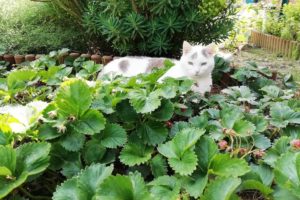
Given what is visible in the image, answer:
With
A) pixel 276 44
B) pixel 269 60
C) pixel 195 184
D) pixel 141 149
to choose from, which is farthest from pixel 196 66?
pixel 276 44

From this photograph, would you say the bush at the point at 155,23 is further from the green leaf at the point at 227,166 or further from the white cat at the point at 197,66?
the green leaf at the point at 227,166

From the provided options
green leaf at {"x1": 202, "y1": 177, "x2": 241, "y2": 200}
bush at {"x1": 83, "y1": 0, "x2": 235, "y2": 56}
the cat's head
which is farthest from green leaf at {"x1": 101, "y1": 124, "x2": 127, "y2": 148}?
bush at {"x1": 83, "y1": 0, "x2": 235, "y2": 56}

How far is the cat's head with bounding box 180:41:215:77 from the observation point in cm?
263

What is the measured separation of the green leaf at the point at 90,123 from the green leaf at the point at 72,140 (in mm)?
40

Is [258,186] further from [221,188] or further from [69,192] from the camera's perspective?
[69,192]

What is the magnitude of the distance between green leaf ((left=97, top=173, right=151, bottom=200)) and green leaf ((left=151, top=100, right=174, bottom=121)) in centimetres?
46

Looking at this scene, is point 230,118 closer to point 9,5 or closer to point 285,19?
point 9,5

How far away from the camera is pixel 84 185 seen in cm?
116

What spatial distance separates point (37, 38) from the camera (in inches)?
168

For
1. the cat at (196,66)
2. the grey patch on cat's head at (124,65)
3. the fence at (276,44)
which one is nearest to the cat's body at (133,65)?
the grey patch on cat's head at (124,65)

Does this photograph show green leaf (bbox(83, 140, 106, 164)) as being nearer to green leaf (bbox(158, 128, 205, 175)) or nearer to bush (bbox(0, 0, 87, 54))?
green leaf (bbox(158, 128, 205, 175))

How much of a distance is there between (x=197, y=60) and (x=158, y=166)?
4.50 feet

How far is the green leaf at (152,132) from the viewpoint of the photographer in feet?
4.88

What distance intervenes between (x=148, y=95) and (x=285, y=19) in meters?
5.14
